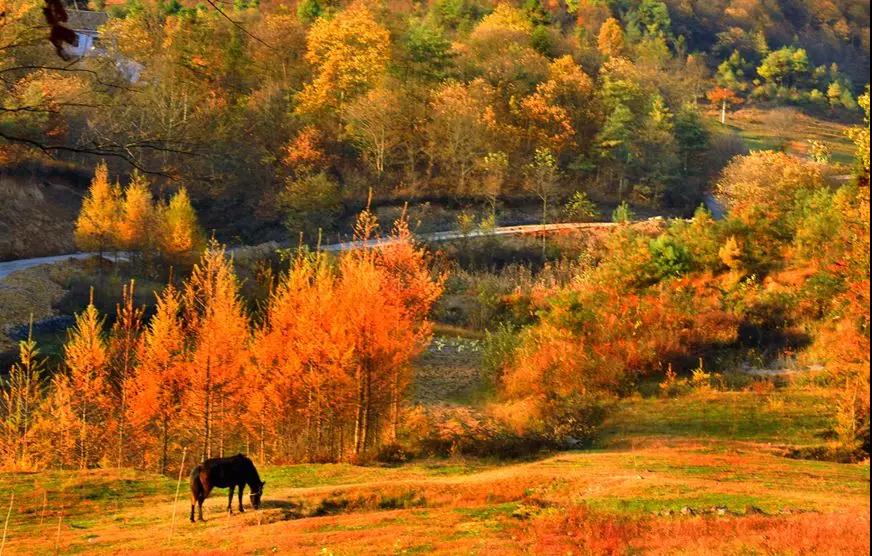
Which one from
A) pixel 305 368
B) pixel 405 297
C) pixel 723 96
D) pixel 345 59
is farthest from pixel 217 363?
pixel 723 96

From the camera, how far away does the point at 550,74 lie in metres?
71.2

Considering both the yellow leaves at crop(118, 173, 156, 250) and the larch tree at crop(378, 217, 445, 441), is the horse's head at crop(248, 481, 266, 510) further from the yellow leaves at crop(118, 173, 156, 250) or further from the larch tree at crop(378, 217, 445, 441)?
the yellow leaves at crop(118, 173, 156, 250)

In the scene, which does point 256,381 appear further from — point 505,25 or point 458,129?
point 505,25

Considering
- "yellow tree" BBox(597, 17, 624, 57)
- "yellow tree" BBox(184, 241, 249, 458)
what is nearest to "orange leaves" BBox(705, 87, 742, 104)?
"yellow tree" BBox(597, 17, 624, 57)

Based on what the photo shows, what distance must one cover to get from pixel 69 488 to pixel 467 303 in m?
27.9

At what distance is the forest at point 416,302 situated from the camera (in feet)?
49.8

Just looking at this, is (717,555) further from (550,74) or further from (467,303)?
(550,74)

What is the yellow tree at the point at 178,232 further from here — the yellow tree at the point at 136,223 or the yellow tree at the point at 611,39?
the yellow tree at the point at 611,39

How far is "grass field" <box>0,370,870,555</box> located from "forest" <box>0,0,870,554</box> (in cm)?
11

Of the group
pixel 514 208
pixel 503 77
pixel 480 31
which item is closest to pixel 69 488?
pixel 514 208

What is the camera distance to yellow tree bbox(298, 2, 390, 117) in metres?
66.3

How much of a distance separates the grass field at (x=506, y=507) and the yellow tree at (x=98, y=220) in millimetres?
25361

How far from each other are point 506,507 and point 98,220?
32.2 metres

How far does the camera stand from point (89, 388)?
24.8 meters
